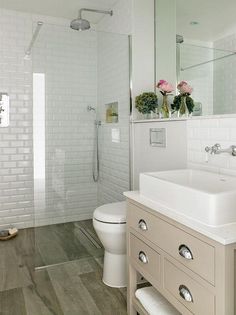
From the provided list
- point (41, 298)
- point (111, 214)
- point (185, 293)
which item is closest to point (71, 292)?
point (41, 298)

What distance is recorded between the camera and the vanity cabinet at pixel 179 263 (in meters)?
1.10

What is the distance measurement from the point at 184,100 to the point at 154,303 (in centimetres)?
149

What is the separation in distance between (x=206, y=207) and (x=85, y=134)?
207 centimetres

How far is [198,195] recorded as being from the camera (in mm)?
1253

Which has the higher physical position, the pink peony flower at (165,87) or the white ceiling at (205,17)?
the white ceiling at (205,17)

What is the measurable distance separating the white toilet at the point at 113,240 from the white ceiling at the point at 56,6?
2231 mm

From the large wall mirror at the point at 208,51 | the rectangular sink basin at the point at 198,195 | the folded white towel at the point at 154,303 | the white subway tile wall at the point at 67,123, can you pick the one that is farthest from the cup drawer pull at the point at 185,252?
the white subway tile wall at the point at 67,123

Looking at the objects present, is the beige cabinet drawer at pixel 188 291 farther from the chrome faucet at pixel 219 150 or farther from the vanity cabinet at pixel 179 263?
the chrome faucet at pixel 219 150

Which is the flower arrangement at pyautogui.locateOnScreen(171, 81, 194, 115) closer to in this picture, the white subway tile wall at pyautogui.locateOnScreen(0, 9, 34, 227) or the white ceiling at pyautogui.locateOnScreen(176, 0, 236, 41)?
the white ceiling at pyautogui.locateOnScreen(176, 0, 236, 41)

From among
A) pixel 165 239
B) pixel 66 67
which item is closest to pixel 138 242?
pixel 165 239

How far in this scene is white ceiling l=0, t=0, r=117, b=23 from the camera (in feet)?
10.2

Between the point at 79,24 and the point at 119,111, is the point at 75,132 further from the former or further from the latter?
the point at 79,24

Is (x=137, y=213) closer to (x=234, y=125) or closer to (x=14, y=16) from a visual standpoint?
(x=234, y=125)

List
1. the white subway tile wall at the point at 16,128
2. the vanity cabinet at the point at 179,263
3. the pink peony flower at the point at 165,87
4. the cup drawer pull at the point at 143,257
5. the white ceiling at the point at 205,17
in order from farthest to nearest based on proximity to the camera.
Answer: the white subway tile wall at the point at 16,128 < the pink peony flower at the point at 165,87 < the white ceiling at the point at 205,17 < the cup drawer pull at the point at 143,257 < the vanity cabinet at the point at 179,263
